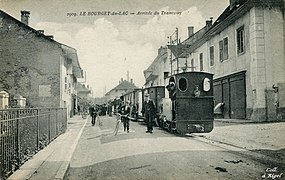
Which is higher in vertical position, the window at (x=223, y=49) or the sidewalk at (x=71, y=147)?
the window at (x=223, y=49)

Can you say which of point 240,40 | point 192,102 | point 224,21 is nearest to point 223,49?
point 224,21

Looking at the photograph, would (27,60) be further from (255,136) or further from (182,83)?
(255,136)

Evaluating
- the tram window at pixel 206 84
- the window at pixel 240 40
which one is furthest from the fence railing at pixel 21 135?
the window at pixel 240 40

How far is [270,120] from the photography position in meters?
9.10

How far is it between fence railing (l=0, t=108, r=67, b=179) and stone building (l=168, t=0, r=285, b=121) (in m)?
3.64

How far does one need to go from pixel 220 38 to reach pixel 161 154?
813 cm

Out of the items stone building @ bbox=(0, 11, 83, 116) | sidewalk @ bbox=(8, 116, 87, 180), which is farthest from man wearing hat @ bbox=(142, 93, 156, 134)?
sidewalk @ bbox=(8, 116, 87, 180)

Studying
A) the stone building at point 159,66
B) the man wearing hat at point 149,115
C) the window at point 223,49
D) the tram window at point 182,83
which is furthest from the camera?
the window at point 223,49

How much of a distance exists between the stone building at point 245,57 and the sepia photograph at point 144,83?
0.04 metres

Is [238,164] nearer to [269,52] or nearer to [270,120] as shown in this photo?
[270,120]

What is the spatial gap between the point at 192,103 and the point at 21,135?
522 centimetres

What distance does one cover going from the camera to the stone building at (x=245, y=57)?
30.0 ft

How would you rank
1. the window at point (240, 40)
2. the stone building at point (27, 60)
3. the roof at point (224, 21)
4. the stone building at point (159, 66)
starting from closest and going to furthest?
the stone building at point (159, 66), the stone building at point (27, 60), the roof at point (224, 21), the window at point (240, 40)

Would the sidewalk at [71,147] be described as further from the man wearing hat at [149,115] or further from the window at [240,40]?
the window at [240,40]
